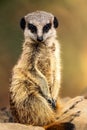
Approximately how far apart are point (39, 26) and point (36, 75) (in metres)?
0.24

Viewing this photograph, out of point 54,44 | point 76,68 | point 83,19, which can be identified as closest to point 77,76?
point 76,68

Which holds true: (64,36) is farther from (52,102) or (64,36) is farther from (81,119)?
(81,119)

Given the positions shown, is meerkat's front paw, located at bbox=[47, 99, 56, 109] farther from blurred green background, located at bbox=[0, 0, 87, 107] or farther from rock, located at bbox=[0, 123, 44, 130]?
blurred green background, located at bbox=[0, 0, 87, 107]

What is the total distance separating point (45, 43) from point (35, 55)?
0.25 ft

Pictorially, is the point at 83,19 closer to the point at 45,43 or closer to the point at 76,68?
the point at 76,68

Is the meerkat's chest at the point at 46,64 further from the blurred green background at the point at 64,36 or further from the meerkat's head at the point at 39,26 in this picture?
the blurred green background at the point at 64,36

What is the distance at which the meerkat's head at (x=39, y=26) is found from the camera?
3.15 meters

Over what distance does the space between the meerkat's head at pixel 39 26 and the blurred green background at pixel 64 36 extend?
0.46 m

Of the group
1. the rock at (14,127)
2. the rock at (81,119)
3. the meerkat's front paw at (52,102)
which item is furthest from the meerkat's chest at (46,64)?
the rock at (14,127)

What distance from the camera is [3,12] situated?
380 centimetres

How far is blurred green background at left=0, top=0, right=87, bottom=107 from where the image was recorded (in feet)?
12.2

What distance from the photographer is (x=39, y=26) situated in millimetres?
3156

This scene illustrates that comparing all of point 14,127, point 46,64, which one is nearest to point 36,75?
point 46,64

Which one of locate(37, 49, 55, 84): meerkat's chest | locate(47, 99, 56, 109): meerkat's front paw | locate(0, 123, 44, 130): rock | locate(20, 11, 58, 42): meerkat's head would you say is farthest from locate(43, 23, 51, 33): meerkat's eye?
locate(0, 123, 44, 130): rock
